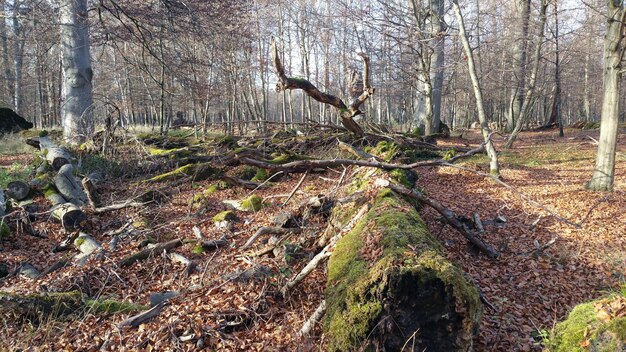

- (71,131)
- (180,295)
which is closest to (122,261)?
(180,295)

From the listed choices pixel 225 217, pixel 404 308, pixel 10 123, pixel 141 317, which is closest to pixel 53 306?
pixel 141 317

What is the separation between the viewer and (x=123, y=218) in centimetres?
666

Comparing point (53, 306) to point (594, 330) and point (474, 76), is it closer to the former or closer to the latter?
point (594, 330)

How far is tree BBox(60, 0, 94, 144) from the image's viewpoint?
36.0 ft

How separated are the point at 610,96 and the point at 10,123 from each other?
743 inches

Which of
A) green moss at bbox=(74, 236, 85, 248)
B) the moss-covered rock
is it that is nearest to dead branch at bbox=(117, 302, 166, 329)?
green moss at bbox=(74, 236, 85, 248)

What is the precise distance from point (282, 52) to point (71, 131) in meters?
18.2

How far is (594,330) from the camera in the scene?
7.57ft

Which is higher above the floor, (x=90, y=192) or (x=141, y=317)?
(x=90, y=192)

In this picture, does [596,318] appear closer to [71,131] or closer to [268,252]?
[268,252]

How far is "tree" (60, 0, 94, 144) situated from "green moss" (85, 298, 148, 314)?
8345 millimetres

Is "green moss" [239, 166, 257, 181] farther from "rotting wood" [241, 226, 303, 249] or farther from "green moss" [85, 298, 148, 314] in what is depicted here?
"green moss" [85, 298, 148, 314]

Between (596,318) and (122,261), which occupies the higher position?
(596,318)

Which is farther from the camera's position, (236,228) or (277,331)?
(236,228)
